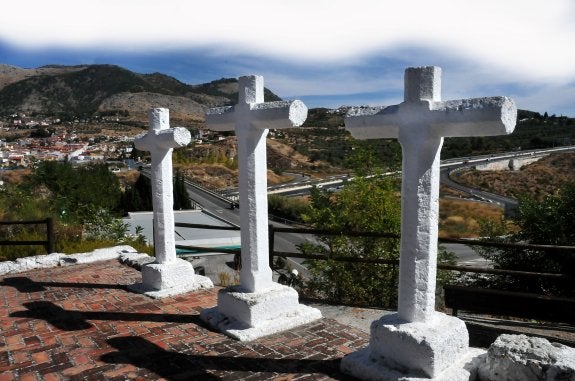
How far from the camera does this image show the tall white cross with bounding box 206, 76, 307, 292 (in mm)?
5039

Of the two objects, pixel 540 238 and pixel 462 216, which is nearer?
pixel 540 238

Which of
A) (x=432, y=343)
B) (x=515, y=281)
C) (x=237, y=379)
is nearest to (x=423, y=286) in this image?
(x=432, y=343)

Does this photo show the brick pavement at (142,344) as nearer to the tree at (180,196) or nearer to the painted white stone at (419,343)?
the painted white stone at (419,343)

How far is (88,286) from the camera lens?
6.94 metres

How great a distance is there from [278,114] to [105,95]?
153 meters

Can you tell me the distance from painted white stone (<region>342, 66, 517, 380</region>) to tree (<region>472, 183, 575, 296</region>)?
8.74 meters

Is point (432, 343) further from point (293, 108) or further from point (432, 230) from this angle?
point (293, 108)

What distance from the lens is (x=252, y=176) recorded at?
5.05 m

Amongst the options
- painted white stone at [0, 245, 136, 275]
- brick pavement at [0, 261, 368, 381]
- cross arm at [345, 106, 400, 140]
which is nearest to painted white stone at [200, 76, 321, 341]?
brick pavement at [0, 261, 368, 381]

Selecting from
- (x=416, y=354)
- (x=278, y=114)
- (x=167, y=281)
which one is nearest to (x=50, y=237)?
(x=167, y=281)

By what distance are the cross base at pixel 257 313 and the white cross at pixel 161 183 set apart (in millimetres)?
1487

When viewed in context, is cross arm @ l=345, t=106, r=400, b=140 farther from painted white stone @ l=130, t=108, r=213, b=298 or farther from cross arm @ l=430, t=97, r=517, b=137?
painted white stone @ l=130, t=108, r=213, b=298

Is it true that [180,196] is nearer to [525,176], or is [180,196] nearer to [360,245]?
[360,245]

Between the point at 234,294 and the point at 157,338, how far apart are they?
3.07 ft
